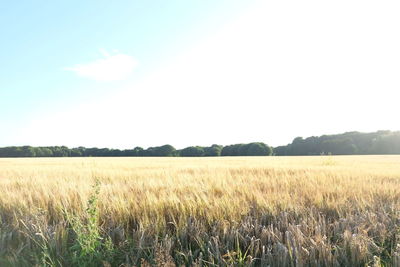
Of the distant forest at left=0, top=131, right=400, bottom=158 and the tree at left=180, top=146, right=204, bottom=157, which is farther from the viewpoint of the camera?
the tree at left=180, top=146, right=204, bottom=157

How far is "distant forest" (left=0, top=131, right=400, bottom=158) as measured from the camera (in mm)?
74375

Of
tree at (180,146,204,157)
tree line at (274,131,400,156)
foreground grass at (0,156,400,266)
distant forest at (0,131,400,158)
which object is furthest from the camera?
tree at (180,146,204,157)

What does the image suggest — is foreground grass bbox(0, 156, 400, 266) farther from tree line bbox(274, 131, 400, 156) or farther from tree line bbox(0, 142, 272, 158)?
tree line bbox(0, 142, 272, 158)

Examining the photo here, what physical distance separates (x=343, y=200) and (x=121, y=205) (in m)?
2.76

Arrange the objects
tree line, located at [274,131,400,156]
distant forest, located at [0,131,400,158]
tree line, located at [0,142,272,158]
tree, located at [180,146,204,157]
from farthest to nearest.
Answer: tree, located at [180,146,204,157], tree line, located at [0,142,272,158], distant forest, located at [0,131,400,158], tree line, located at [274,131,400,156]

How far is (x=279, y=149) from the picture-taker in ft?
298

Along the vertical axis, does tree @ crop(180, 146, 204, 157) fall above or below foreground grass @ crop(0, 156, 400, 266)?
above

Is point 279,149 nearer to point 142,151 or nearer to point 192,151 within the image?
Result: point 192,151

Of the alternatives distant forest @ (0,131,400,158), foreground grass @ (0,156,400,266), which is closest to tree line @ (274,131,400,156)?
distant forest @ (0,131,400,158)

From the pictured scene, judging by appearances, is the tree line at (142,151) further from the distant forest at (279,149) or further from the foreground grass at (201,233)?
A: the foreground grass at (201,233)

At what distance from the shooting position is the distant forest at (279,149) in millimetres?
74375

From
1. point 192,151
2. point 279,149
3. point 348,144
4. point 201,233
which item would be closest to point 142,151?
point 192,151

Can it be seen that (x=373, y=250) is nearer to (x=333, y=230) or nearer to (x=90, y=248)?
(x=333, y=230)

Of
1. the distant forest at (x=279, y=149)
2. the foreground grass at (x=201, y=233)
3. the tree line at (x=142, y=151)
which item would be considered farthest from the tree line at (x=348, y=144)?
the foreground grass at (x=201, y=233)
